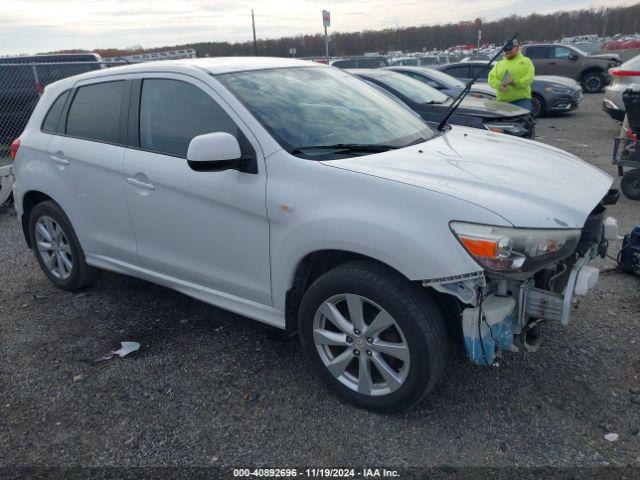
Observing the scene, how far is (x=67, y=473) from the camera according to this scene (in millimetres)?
2566

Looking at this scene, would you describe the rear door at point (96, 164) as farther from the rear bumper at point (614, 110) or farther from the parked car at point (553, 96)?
the parked car at point (553, 96)

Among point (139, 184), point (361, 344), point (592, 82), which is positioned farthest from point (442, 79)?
point (592, 82)

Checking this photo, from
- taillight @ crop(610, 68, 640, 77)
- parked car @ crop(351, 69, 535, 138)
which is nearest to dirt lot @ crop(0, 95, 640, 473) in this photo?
parked car @ crop(351, 69, 535, 138)

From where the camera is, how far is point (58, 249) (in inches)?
174

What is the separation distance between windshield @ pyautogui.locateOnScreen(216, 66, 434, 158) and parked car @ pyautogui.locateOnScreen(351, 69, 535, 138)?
3.87 meters

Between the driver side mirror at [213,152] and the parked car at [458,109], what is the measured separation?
16.3 feet

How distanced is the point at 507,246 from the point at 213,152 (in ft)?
4.85

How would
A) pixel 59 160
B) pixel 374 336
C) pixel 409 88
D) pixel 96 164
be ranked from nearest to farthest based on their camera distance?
pixel 374 336 < pixel 96 164 < pixel 59 160 < pixel 409 88

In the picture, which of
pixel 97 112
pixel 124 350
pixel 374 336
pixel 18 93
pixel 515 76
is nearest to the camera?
pixel 374 336

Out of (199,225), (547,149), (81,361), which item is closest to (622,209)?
(547,149)

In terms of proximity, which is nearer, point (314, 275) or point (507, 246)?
point (507, 246)

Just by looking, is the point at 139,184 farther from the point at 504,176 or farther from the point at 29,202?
the point at 504,176

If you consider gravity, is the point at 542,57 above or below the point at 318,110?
below

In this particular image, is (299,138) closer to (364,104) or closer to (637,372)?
(364,104)
